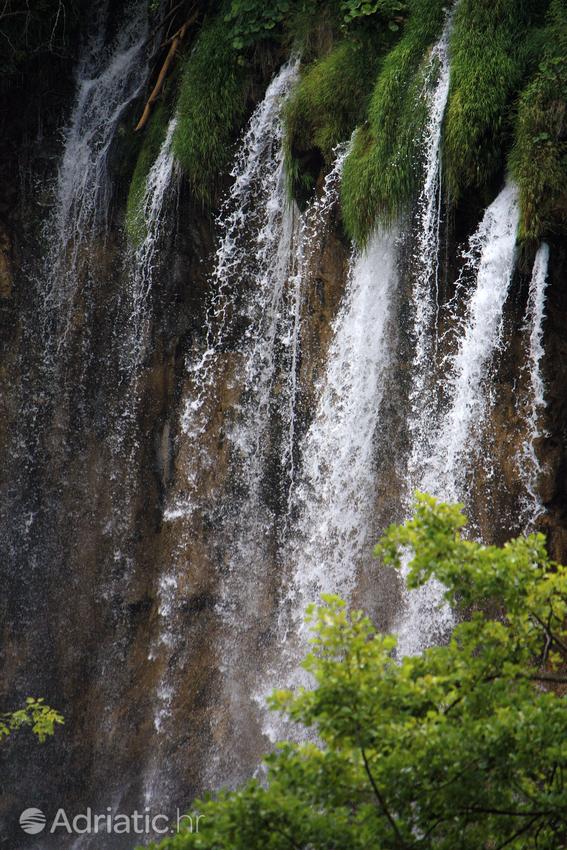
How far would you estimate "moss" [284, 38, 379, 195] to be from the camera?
10172 mm

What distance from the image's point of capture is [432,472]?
9.08 m

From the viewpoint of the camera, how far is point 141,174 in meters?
11.6

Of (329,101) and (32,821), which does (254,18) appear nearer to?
(329,101)

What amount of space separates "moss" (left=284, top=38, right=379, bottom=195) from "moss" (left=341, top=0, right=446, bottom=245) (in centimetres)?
A: 39

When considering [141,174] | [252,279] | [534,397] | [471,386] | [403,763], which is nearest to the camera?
[403,763]

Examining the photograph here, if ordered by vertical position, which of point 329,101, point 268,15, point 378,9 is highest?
point 268,15

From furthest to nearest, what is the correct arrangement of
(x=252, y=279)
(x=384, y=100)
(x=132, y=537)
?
(x=132, y=537), (x=252, y=279), (x=384, y=100)

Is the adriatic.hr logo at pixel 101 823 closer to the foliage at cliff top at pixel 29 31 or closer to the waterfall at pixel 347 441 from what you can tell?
the waterfall at pixel 347 441

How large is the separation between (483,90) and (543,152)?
833mm

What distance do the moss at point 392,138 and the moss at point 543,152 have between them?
96 cm

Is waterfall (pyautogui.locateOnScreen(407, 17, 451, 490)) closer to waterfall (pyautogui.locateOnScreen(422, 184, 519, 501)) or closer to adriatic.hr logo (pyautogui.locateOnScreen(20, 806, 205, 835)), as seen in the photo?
waterfall (pyautogui.locateOnScreen(422, 184, 519, 501))

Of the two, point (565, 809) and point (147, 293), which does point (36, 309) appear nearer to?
point (147, 293)

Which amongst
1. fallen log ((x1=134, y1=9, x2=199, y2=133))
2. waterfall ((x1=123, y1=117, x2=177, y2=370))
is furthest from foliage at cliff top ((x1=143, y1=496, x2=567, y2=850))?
fallen log ((x1=134, y1=9, x2=199, y2=133))

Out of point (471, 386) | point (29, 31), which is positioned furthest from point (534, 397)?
point (29, 31)
